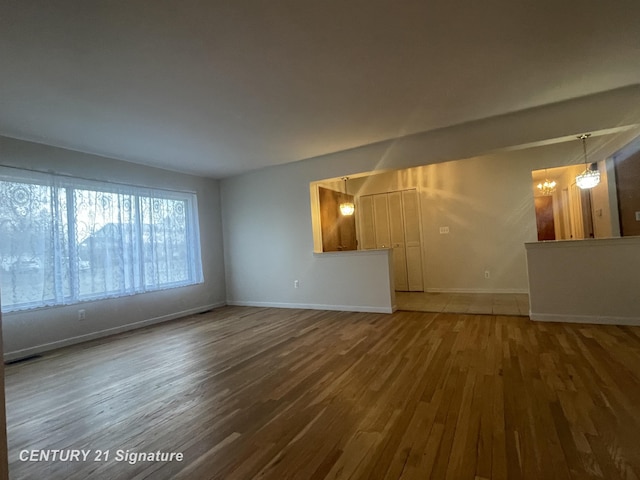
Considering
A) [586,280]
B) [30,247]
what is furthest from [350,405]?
[30,247]

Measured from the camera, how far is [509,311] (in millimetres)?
4512

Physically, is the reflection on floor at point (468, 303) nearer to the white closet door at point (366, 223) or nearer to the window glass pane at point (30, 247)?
the white closet door at point (366, 223)

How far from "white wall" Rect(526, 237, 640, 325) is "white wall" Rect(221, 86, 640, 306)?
1707mm

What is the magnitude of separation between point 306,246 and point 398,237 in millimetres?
2510

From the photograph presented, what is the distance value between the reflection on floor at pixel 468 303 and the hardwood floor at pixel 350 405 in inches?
33.1

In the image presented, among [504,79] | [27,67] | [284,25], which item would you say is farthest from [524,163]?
[27,67]

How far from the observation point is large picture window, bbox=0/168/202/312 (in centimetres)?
367

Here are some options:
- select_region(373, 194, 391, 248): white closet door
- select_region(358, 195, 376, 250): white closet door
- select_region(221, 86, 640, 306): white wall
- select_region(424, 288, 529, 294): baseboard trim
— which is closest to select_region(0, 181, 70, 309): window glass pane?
select_region(221, 86, 640, 306): white wall

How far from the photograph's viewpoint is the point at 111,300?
15.0 ft

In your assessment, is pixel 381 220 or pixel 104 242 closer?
pixel 104 242

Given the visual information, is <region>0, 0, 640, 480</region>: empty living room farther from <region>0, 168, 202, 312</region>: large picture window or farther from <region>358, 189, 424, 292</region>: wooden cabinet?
<region>358, 189, 424, 292</region>: wooden cabinet

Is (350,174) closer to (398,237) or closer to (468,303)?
(398,237)

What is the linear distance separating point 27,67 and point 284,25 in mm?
2014

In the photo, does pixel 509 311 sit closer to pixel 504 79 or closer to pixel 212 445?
pixel 504 79
